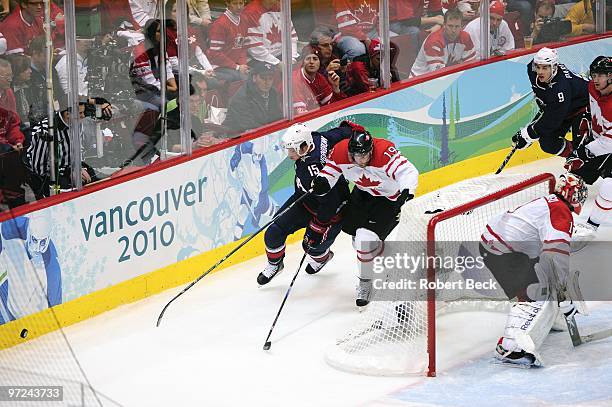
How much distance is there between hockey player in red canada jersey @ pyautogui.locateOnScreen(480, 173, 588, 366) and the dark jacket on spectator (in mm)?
2016

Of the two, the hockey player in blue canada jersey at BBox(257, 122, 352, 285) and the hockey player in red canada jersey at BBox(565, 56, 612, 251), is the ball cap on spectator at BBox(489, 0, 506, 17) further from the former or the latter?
the hockey player in blue canada jersey at BBox(257, 122, 352, 285)

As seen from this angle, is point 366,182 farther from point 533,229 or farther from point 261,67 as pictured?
point 261,67

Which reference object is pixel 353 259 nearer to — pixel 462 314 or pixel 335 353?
pixel 462 314

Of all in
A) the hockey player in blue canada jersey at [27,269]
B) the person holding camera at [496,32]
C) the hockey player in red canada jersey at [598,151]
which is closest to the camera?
the hockey player in blue canada jersey at [27,269]

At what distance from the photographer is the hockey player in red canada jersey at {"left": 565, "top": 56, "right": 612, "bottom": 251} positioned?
25.2ft

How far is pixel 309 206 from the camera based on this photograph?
7230 mm

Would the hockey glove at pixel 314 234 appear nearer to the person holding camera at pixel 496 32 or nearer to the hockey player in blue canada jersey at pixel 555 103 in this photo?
the hockey player in blue canada jersey at pixel 555 103

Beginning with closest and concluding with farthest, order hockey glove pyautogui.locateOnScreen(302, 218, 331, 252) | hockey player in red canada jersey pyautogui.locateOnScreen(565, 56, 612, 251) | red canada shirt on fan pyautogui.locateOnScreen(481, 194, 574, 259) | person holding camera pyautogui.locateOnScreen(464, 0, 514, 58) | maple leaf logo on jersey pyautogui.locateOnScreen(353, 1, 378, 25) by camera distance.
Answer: red canada shirt on fan pyautogui.locateOnScreen(481, 194, 574, 259) < hockey glove pyautogui.locateOnScreen(302, 218, 331, 252) < hockey player in red canada jersey pyautogui.locateOnScreen(565, 56, 612, 251) < maple leaf logo on jersey pyautogui.locateOnScreen(353, 1, 378, 25) < person holding camera pyautogui.locateOnScreen(464, 0, 514, 58)

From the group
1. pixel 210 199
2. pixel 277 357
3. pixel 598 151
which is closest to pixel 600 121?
pixel 598 151

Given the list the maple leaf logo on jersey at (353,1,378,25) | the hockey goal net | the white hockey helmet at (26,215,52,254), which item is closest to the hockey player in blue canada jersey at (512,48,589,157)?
the maple leaf logo on jersey at (353,1,378,25)

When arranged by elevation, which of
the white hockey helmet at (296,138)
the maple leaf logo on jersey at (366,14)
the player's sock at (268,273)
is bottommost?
the player's sock at (268,273)

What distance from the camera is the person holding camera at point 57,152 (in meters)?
6.62

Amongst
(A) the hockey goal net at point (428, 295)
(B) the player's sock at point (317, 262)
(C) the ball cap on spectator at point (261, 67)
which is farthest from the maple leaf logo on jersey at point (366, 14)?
(A) the hockey goal net at point (428, 295)

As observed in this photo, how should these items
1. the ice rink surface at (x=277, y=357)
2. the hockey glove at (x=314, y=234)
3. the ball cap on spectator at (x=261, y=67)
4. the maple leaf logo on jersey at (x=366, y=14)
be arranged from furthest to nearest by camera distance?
the maple leaf logo on jersey at (x=366, y=14)
the ball cap on spectator at (x=261, y=67)
the hockey glove at (x=314, y=234)
the ice rink surface at (x=277, y=357)
